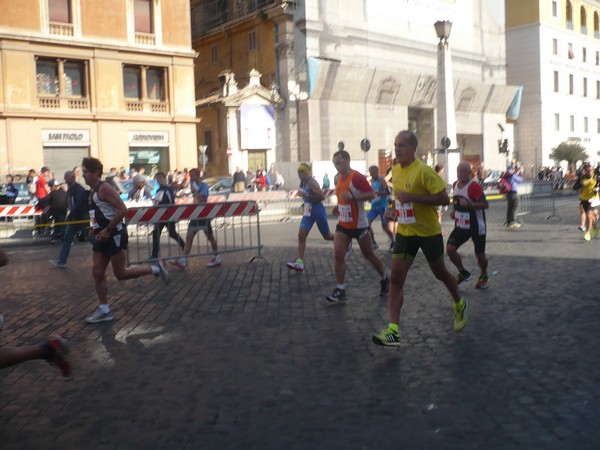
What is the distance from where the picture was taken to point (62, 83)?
1321 inches

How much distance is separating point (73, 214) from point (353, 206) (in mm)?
7074

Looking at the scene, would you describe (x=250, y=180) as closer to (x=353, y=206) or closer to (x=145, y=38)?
(x=145, y=38)

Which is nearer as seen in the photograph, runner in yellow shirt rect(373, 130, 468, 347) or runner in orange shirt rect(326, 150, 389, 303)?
runner in yellow shirt rect(373, 130, 468, 347)

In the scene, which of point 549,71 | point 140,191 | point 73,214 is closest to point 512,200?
point 73,214

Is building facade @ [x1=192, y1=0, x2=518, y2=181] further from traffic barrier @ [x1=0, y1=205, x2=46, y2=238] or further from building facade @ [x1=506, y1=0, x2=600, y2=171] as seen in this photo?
traffic barrier @ [x1=0, y1=205, x2=46, y2=238]

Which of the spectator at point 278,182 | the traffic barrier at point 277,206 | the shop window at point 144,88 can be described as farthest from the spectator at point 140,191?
the spectator at point 278,182

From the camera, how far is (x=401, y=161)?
6.45 metres

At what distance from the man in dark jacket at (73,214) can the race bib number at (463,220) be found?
7.34m

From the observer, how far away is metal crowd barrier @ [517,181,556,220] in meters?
22.9

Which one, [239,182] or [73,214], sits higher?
[239,182]

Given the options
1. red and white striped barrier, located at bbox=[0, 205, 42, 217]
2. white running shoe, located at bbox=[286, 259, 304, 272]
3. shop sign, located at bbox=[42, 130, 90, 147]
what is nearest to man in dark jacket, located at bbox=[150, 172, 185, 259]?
white running shoe, located at bbox=[286, 259, 304, 272]

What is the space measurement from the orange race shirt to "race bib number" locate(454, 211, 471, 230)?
149 cm

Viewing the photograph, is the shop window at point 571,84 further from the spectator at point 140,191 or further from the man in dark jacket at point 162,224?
the man in dark jacket at point 162,224

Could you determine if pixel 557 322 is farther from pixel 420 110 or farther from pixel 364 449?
pixel 420 110
